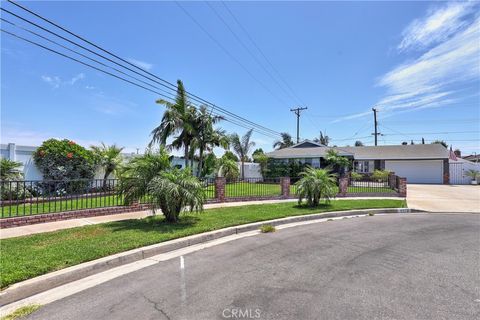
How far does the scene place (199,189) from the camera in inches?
333

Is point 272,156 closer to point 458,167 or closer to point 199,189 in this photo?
point 458,167

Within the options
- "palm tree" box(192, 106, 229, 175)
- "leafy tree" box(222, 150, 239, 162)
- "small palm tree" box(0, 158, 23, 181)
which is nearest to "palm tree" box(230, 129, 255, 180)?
"leafy tree" box(222, 150, 239, 162)

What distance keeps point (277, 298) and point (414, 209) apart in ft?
39.5

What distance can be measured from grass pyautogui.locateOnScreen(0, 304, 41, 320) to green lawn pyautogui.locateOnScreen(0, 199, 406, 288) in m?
0.67

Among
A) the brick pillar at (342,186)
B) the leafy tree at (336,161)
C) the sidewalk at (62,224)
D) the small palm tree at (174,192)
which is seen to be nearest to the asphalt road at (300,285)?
the small palm tree at (174,192)

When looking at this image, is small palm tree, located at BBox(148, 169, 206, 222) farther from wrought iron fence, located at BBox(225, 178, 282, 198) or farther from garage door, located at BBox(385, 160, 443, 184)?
garage door, located at BBox(385, 160, 443, 184)

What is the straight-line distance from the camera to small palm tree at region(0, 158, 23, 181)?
1217 cm

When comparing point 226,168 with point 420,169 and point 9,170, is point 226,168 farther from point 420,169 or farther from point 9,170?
point 420,169

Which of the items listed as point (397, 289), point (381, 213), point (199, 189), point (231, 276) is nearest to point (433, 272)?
point (397, 289)

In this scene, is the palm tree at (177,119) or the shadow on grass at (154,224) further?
the palm tree at (177,119)

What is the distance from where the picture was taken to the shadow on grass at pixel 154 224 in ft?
24.8

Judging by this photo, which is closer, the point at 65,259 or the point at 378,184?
the point at 65,259

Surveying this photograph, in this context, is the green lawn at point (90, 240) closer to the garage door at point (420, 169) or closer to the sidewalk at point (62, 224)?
the sidewalk at point (62, 224)

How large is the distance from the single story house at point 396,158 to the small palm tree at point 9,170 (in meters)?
23.8
